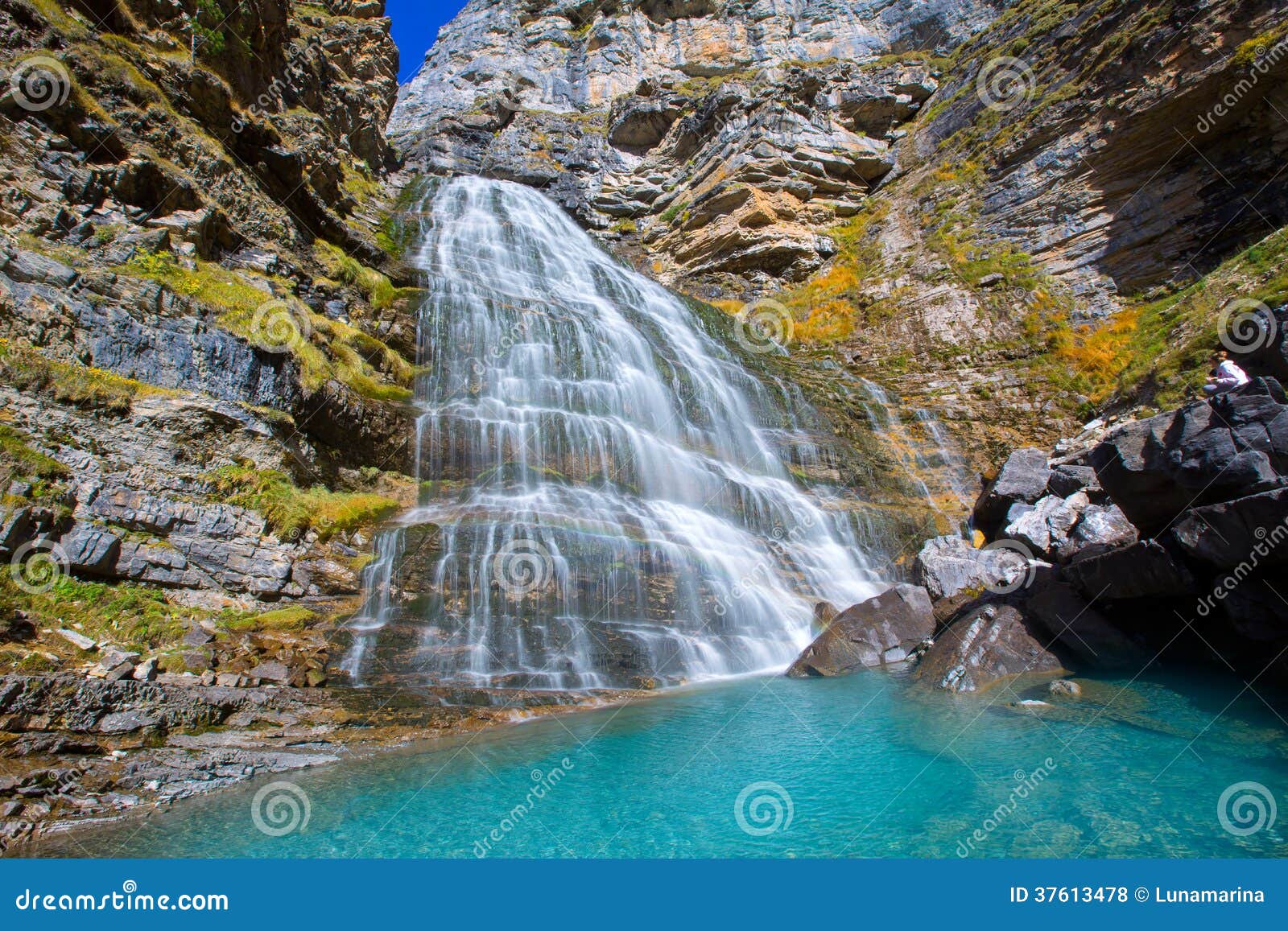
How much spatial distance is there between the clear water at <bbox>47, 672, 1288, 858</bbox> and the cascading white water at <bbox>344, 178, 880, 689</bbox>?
208 centimetres

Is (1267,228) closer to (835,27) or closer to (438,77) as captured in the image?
(835,27)

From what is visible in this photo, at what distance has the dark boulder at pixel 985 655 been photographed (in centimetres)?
848

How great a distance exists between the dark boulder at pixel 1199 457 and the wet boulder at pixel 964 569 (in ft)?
11.2

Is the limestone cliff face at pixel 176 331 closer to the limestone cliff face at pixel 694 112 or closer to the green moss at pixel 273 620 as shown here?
the green moss at pixel 273 620

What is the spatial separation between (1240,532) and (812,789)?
17.4 ft

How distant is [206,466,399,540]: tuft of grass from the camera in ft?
29.7

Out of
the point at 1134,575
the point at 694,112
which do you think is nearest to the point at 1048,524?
the point at 1134,575

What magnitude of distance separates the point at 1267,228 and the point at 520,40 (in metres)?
51.2

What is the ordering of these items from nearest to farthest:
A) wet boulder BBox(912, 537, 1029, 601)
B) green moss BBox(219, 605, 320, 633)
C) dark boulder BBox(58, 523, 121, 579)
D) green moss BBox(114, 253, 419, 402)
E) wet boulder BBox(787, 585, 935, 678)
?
dark boulder BBox(58, 523, 121, 579) → green moss BBox(219, 605, 320, 633) → wet boulder BBox(787, 585, 935, 678) → green moss BBox(114, 253, 419, 402) → wet boulder BBox(912, 537, 1029, 601)

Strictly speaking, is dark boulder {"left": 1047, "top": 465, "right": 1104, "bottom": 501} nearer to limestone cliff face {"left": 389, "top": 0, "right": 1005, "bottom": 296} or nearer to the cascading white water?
the cascading white water

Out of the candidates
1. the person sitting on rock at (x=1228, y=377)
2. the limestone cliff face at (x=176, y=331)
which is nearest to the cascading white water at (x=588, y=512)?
the limestone cliff face at (x=176, y=331)

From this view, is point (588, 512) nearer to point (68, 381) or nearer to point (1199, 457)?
point (68, 381)

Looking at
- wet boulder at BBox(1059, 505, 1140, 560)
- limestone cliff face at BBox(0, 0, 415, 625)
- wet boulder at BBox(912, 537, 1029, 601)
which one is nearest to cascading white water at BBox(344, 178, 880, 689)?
limestone cliff face at BBox(0, 0, 415, 625)

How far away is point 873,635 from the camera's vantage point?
10797 millimetres
